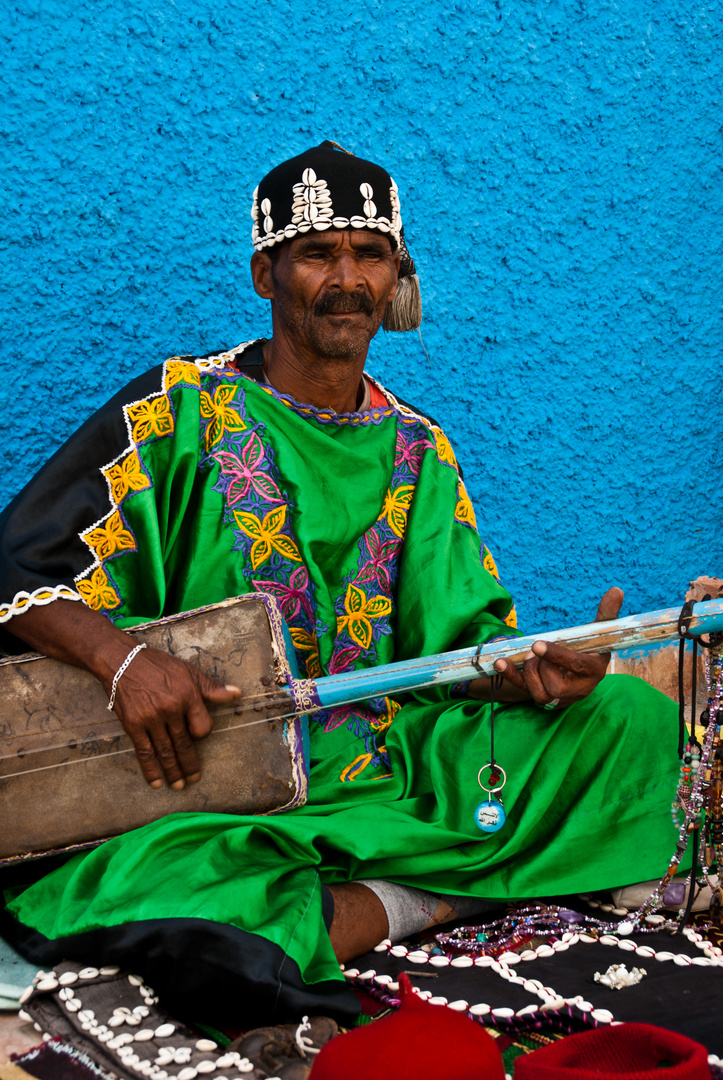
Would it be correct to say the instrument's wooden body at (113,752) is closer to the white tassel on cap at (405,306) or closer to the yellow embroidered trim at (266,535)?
the yellow embroidered trim at (266,535)

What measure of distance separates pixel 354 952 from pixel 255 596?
85cm

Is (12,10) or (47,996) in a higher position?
(12,10)

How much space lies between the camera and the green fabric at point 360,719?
7.32 feet

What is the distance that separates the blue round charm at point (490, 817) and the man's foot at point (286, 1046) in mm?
702

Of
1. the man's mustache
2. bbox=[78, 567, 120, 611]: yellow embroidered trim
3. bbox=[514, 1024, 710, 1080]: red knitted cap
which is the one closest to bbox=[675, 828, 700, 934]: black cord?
bbox=[514, 1024, 710, 1080]: red knitted cap

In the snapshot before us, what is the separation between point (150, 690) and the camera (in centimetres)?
225

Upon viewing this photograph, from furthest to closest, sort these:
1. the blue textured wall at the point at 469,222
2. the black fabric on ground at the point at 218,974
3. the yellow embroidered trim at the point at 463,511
A: 1. the blue textured wall at the point at 469,222
2. the yellow embroidered trim at the point at 463,511
3. the black fabric on ground at the point at 218,974

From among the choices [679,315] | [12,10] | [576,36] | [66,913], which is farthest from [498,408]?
[66,913]

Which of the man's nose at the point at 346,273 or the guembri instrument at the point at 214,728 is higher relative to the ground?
the man's nose at the point at 346,273

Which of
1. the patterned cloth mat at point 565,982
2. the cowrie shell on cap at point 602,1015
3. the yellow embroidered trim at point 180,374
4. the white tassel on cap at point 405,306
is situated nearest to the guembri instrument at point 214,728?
the patterned cloth mat at point 565,982

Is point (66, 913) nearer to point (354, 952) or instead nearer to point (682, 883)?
point (354, 952)

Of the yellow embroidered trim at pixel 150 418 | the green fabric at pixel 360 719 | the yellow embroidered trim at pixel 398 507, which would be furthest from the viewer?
the yellow embroidered trim at pixel 398 507

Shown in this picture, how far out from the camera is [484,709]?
276 cm

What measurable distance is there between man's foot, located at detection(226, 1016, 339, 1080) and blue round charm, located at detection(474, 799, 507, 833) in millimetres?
702
